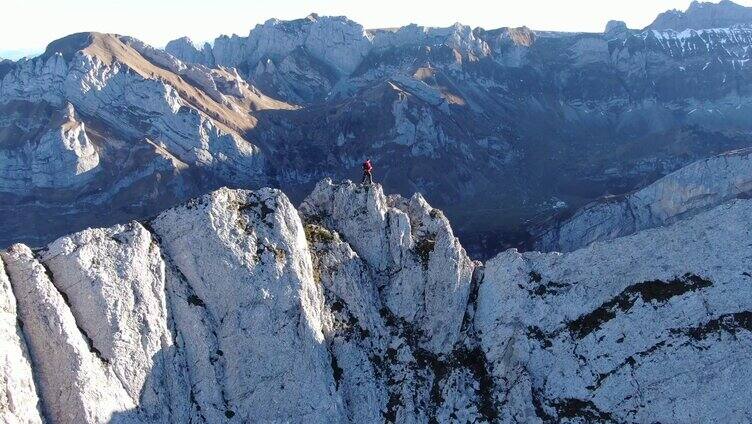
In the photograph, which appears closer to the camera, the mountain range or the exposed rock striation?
the mountain range

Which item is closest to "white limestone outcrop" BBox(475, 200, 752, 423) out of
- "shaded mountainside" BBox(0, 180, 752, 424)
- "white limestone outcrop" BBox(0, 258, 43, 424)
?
"shaded mountainside" BBox(0, 180, 752, 424)

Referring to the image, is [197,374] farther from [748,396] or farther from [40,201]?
[40,201]

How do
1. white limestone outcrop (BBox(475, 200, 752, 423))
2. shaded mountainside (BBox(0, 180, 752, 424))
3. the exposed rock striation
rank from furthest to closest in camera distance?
the exposed rock striation → white limestone outcrop (BBox(475, 200, 752, 423)) → shaded mountainside (BBox(0, 180, 752, 424))

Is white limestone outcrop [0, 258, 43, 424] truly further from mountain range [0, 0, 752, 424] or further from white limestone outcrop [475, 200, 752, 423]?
white limestone outcrop [475, 200, 752, 423]

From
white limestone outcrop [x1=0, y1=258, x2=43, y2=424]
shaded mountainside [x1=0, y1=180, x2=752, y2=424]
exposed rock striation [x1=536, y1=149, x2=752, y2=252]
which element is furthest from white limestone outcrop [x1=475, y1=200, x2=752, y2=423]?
exposed rock striation [x1=536, y1=149, x2=752, y2=252]

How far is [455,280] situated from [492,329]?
18.5 feet

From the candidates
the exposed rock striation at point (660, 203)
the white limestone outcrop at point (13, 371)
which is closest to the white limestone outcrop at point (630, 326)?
the white limestone outcrop at point (13, 371)

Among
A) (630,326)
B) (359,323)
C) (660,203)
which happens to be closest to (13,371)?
(359,323)

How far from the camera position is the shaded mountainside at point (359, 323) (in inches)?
1622

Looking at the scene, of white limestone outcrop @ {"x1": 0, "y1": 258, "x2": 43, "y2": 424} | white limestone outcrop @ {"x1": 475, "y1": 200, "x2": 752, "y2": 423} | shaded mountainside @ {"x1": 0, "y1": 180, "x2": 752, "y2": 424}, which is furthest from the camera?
white limestone outcrop @ {"x1": 475, "y1": 200, "x2": 752, "y2": 423}

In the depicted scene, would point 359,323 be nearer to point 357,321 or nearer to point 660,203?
point 357,321

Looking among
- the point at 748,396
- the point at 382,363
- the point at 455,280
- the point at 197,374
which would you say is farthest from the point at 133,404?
the point at 748,396

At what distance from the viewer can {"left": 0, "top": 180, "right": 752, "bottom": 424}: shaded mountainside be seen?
41188 millimetres

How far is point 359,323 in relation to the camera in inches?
2036
